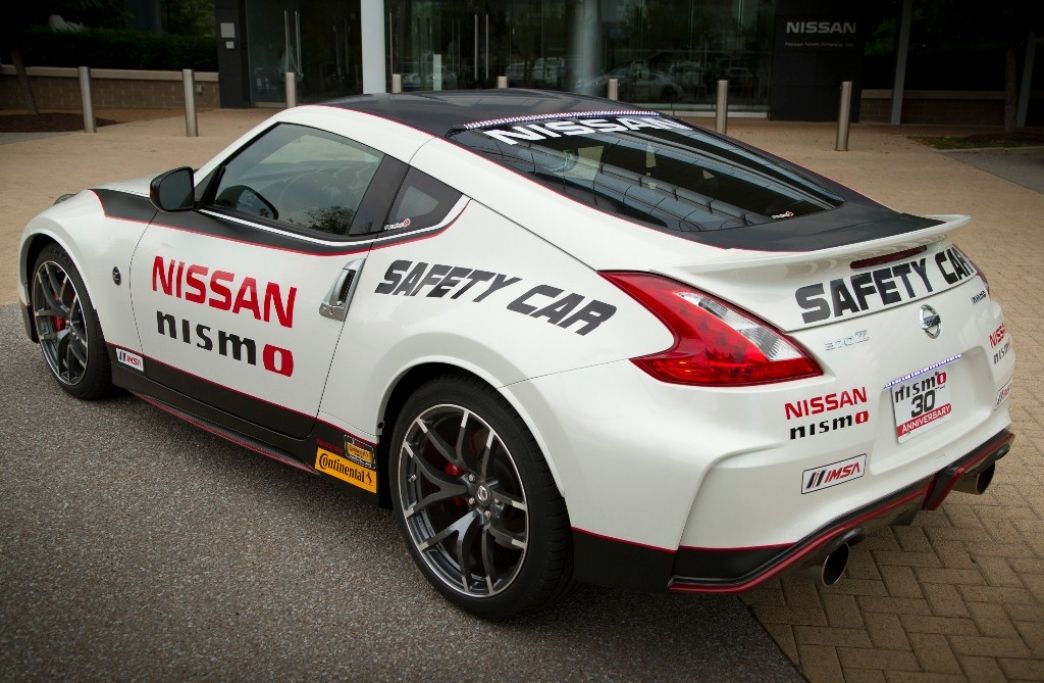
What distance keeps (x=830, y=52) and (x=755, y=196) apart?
22.2 meters

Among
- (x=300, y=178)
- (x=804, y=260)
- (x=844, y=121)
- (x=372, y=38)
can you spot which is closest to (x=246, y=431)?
(x=300, y=178)

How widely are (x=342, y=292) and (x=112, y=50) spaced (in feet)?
90.9

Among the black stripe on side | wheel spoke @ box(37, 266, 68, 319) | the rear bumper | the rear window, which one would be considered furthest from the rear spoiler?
wheel spoke @ box(37, 266, 68, 319)

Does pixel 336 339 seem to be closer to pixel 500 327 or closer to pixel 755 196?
pixel 500 327

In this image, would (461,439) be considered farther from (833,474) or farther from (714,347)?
(833,474)

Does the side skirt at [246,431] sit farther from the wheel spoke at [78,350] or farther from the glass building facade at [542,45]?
the glass building facade at [542,45]

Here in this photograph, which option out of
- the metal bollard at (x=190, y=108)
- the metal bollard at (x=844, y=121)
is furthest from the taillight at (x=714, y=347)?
the metal bollard at (x=190, y=108)

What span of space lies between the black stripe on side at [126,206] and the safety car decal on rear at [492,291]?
159 cm

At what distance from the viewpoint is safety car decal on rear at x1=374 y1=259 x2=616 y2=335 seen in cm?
278

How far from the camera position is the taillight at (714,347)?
2631mm

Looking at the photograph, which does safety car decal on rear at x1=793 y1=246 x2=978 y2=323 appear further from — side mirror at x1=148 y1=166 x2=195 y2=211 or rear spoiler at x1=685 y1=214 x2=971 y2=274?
side mirror at x1=148 y1=166 x2=195 y2=211

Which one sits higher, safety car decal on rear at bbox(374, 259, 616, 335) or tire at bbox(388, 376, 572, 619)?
safety car decal on rear at bbox(374, 259, 616, 335)

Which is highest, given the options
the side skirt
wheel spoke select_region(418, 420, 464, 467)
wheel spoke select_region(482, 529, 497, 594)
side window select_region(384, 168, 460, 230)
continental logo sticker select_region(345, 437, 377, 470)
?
side window select_region(384, 168, 460, 230)

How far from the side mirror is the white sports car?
1 cm
